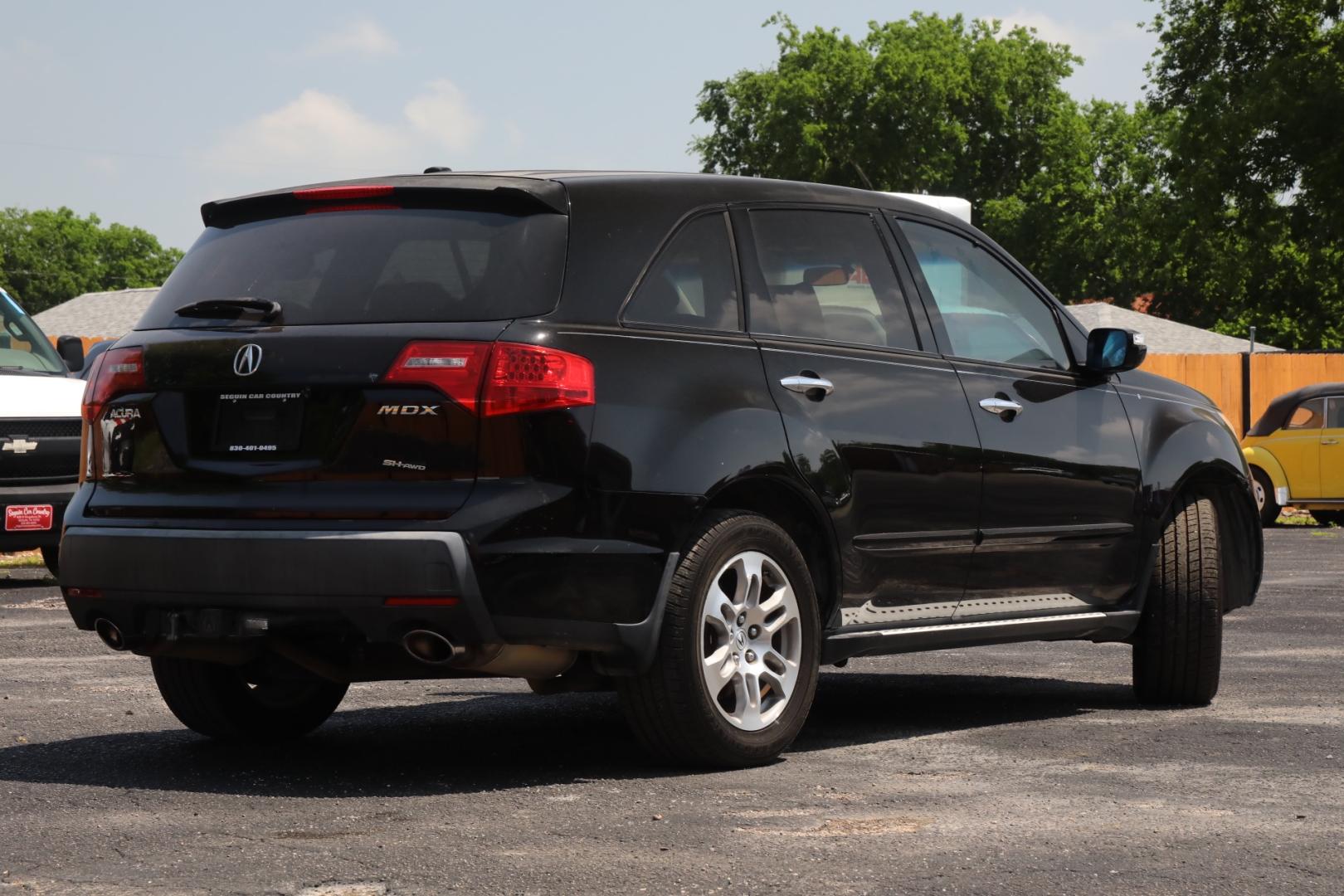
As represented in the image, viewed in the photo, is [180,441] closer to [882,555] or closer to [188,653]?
[188,653]

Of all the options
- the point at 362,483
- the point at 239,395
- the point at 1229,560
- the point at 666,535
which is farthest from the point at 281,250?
the point at 1229,560

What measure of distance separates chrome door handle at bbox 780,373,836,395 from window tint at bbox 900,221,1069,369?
0.85 metres

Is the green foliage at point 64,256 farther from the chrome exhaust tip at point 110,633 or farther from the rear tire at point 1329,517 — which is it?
the chrome exhaust tip at point 110,633

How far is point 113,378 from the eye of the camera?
628 cm

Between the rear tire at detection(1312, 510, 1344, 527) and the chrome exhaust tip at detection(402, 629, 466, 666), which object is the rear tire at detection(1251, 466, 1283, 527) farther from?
the chrome exhaust tip at detection(402, 629, 466, 666)

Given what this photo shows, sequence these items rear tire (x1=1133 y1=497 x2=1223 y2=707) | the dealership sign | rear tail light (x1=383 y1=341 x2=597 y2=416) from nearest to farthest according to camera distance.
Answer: rear tail light (x1=383 y1=341 x2=597 y2=416), rear tire (x1=1133 y1=497 x2=1223 y2=707), the dealership sign

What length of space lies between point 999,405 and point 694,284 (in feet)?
4.71

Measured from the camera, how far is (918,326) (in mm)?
7078

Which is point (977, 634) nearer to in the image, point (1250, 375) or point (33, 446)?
point (33, 446)

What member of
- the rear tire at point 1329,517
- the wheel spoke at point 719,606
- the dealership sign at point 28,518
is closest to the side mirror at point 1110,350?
the wheel spoke at point 719,606

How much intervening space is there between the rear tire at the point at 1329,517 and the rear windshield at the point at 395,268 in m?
20.8

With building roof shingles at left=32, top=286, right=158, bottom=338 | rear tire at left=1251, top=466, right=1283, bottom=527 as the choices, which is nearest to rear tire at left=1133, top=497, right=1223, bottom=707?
rear tire at left=1251, top=466, right=1283, bottom=527

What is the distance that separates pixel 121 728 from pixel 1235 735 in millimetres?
3853

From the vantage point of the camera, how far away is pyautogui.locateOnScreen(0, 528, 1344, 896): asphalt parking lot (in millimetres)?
4582
